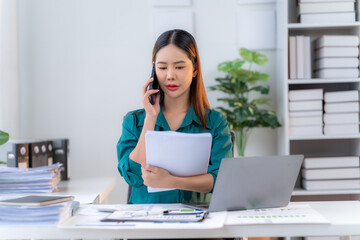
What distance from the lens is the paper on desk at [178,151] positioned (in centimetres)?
132

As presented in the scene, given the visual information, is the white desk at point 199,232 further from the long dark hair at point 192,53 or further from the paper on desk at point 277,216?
the long dark hair at point 192,53

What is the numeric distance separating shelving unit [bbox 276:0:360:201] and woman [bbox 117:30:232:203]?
1.34 m

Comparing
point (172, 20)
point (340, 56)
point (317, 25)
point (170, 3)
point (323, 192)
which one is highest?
point (170, 3)

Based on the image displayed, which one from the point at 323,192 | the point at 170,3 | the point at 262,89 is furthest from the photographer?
the point at 170,3

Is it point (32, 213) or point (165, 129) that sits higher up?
point (165, 129)

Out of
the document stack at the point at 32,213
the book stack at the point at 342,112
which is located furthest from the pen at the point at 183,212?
the book stack at the point at 342,112

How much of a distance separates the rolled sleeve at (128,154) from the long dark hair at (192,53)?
0.26m

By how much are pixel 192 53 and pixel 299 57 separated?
5.08 ft

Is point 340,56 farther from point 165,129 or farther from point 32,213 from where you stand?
point 32,213

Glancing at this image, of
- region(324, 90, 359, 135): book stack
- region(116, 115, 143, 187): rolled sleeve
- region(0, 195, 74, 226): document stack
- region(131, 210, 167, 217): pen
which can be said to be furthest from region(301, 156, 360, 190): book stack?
region(0, 195, 74, 226): document stack

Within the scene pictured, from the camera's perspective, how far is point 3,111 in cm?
311

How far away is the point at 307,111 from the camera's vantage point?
307 cm

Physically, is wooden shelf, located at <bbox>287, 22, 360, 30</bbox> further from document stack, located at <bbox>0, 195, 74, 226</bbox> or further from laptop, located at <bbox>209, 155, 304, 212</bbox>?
document stack, located at <bbox>0, 195, 74, 226</bbox>

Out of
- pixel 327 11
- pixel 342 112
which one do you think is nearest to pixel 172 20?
pixel 327 11
